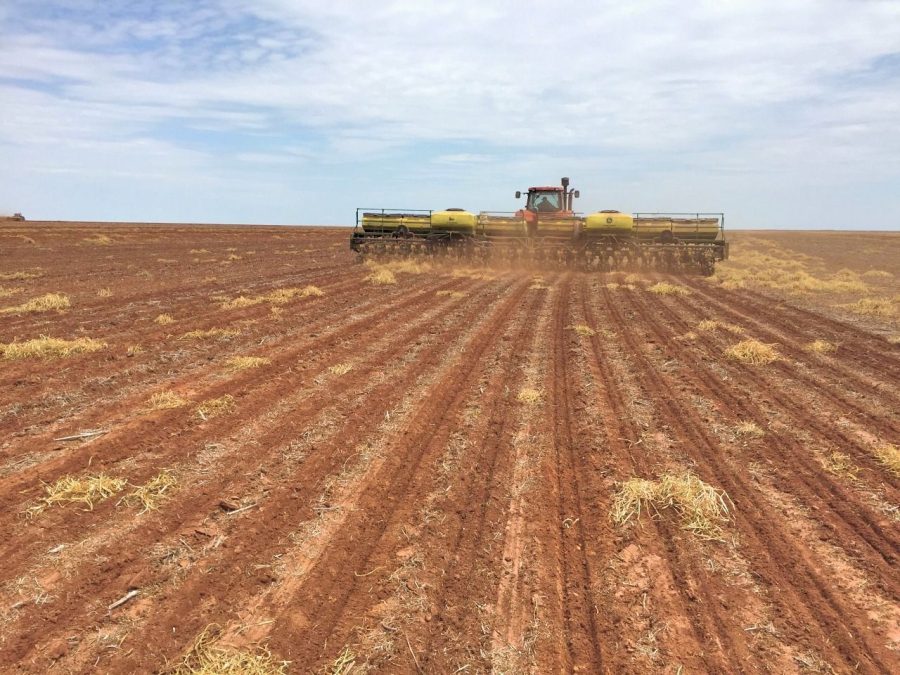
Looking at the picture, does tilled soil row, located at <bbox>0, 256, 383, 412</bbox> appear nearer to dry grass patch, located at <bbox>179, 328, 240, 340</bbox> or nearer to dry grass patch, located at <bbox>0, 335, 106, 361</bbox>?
dry grass patch, located at <bbox>179, 328, 240, 340</bbox>

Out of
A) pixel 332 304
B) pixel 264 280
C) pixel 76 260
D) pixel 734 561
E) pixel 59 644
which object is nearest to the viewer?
pixel 59 644

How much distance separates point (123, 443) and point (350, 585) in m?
3.92

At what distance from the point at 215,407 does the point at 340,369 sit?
2320 mm

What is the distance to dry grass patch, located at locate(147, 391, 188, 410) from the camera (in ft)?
23.1

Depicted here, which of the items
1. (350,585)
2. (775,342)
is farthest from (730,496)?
(775,342)

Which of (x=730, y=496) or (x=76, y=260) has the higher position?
(x=76, y=260)

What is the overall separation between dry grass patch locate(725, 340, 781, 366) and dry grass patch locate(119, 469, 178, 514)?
1011 centimetres

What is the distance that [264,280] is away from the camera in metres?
20.4

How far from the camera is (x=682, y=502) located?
4.92 m

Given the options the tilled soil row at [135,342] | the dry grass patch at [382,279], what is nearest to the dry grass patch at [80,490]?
the tilled soil row at [135,342]

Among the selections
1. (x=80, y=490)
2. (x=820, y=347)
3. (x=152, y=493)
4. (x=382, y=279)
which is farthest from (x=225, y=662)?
(x=382, y=279)

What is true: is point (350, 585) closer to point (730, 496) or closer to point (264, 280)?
point (730, 496)

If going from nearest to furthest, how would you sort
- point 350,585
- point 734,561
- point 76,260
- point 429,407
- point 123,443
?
point 350,585, point 734,561, point 123,443, point 429,407, point 76,260

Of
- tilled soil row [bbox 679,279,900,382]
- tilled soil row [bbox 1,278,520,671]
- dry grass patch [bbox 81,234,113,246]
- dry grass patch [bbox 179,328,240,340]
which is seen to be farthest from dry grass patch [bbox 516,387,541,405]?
dry grass patch [bbox 81,234,113,246]
